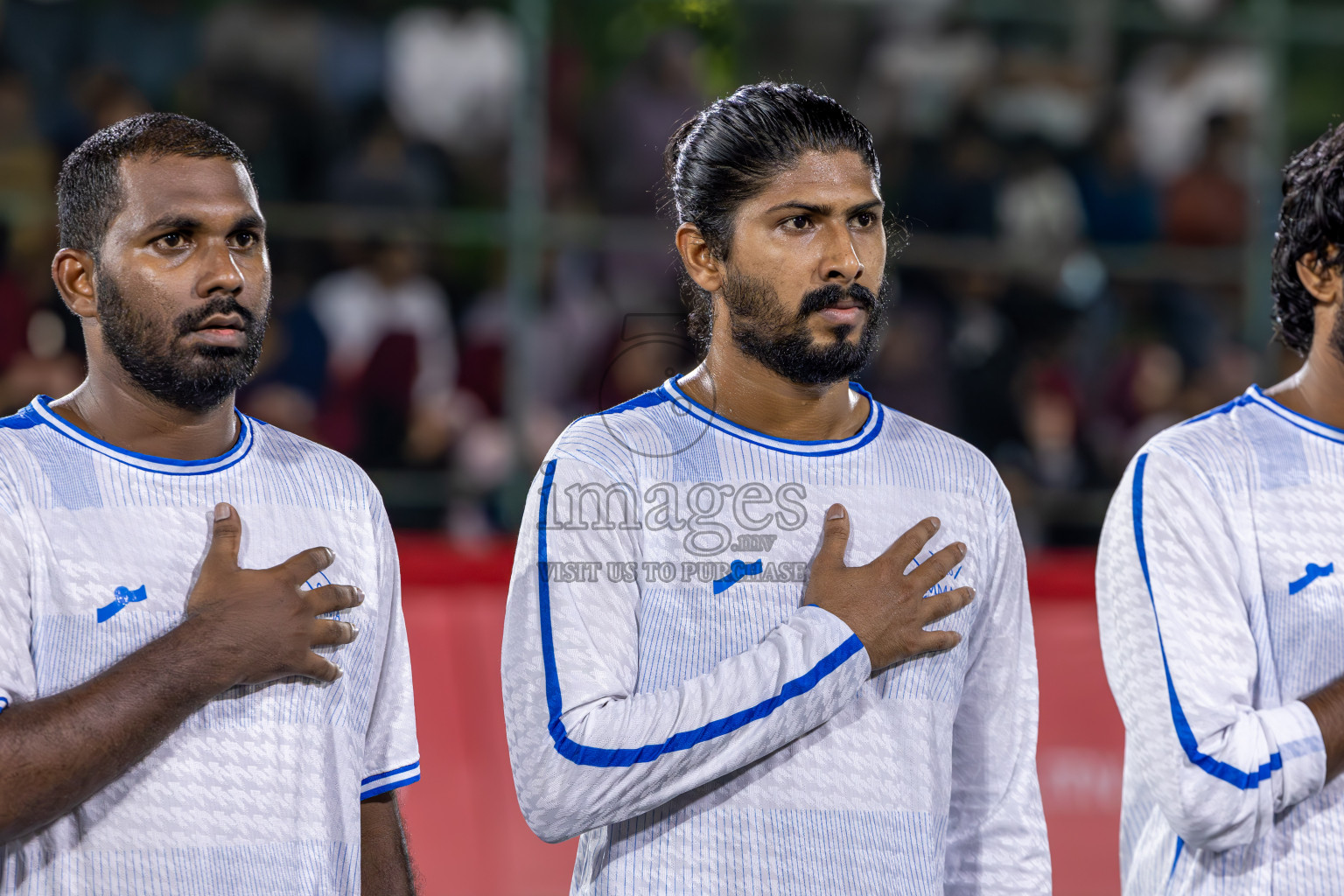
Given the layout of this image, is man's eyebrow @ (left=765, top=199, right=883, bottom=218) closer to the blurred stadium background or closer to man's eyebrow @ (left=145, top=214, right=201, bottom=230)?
man's eyebrow @ (left=145, top=214, right=201, bottom=230)

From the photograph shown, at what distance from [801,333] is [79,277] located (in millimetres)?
1107

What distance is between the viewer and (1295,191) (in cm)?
271

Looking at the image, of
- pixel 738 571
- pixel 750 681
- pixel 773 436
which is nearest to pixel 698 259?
pixel 773 436

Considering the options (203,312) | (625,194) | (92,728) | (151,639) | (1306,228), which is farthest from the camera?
(625,194)

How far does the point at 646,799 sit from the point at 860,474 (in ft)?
1.97

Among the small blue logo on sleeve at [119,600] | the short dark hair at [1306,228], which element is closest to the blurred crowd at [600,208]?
Answer: the short dark hair at [1306,228]

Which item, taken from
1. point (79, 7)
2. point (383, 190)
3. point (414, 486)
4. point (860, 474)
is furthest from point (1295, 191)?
point (79, 7)

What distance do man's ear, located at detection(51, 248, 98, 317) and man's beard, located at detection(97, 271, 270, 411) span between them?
0.13 feet

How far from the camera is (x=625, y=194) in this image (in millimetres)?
8000

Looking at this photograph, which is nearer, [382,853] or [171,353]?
[171,353]

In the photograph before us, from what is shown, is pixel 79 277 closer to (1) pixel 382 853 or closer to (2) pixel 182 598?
(2) pixel 182 598

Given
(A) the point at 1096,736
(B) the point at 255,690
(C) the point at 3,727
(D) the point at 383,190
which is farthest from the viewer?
(D) the point at 383,190

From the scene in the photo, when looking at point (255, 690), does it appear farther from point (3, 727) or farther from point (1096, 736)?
point (1096, 736)

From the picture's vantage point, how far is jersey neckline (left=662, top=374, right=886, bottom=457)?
235 cm
